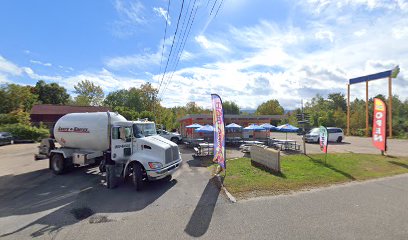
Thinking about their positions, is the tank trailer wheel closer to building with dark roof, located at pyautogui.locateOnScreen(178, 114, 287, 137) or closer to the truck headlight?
the truck headlight

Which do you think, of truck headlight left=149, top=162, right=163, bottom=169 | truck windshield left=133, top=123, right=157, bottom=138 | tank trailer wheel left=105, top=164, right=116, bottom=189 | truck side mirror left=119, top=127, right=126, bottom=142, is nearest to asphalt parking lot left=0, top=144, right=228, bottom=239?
tank trailer wheel left=105, top=164, right=116, bottom=189

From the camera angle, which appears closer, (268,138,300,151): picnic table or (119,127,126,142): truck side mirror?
(119,127,126,142): truck side mirror

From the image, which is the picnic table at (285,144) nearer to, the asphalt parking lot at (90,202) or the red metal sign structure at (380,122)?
the red metal sign structure at (380,122)

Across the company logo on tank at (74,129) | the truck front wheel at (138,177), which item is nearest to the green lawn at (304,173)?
the truck front wheel at (138,177)

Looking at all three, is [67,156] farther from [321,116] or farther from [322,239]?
[321,116]

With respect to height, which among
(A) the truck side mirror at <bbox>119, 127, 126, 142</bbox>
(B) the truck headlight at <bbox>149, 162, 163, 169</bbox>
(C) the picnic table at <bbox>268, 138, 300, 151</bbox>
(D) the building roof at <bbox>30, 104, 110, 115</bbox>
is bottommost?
(C) the picnic table at <bbox>268, 138, 300, 151</bbox>

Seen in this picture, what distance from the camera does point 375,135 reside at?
16188 millimetres

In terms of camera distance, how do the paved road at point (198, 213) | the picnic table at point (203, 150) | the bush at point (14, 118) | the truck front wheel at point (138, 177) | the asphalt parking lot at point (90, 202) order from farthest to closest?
the bush at point (14, 118)
the picnic table at point (203, 150)
the truck front wheel at point (138, 177)
the asphalt parking lot at point (90, 202)
the paved road at point (198, 213)

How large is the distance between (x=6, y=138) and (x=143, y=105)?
40.7 meters

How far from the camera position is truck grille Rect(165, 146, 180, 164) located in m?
9.89

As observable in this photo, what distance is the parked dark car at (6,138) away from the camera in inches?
1107

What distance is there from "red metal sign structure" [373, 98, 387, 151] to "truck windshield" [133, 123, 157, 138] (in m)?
13.6

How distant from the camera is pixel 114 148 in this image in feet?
35.4

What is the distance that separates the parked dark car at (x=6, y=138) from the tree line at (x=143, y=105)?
6072 mm
